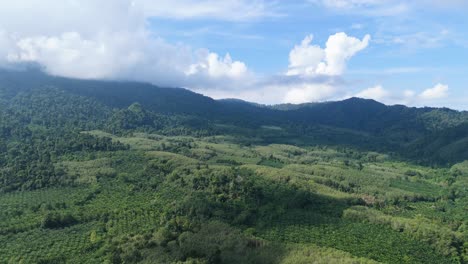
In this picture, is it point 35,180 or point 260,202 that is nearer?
point 260,202

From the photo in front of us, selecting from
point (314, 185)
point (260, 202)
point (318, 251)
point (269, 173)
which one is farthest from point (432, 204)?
point (318, 251)

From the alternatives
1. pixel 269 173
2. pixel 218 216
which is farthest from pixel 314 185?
pixel 218 216

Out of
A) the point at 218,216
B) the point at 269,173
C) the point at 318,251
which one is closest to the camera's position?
the point at 318,251

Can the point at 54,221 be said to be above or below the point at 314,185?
below

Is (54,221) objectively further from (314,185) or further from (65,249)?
(314,185)

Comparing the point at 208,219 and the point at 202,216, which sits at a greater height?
the point at 202,216

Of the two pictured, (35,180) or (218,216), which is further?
(35,180)

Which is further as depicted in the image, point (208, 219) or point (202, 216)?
point (202, 216)

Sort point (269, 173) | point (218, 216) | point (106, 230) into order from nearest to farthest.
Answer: point (106, 230) → point (218, 216) → point (269, 173)

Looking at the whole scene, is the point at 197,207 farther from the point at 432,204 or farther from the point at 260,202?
the point at 432,204
